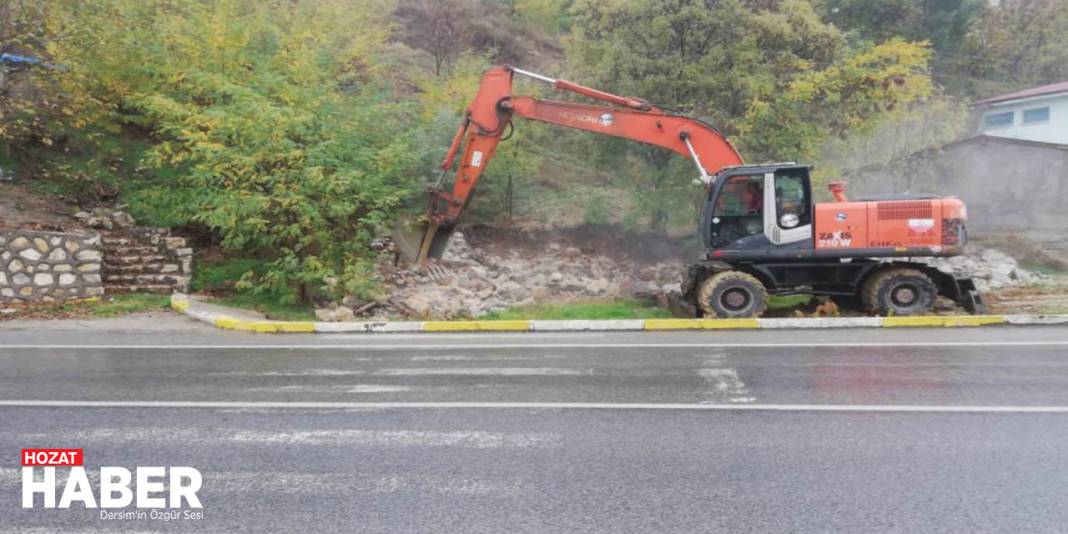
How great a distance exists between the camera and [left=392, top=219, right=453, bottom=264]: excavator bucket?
15.2 metres

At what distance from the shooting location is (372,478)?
16.2 ft

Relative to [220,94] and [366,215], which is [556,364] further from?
[220,94]

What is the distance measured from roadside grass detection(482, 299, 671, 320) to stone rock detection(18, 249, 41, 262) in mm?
8715

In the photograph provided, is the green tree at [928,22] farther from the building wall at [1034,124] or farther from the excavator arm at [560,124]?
the excavator arm at [560,124]

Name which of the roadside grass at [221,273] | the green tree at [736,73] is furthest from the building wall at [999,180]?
the roadside grass at [221,273]

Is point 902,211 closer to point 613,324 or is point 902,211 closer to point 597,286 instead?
point 613,324

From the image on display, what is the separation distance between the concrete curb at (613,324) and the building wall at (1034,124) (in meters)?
25.5

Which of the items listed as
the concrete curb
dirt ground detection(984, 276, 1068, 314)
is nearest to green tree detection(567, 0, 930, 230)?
dirt ground detection(984, 276, 1068, 314)

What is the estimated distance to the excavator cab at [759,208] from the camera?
12.3 metres

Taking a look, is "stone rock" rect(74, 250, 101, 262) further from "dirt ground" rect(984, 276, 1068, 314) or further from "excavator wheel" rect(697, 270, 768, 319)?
"dirt ground" rect(984, 276, 1068, 314)

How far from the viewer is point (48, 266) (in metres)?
13.4

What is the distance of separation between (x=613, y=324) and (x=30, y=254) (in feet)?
36.6

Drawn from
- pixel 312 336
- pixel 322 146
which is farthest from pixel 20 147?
pixel 312 336

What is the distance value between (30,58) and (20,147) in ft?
7.36
